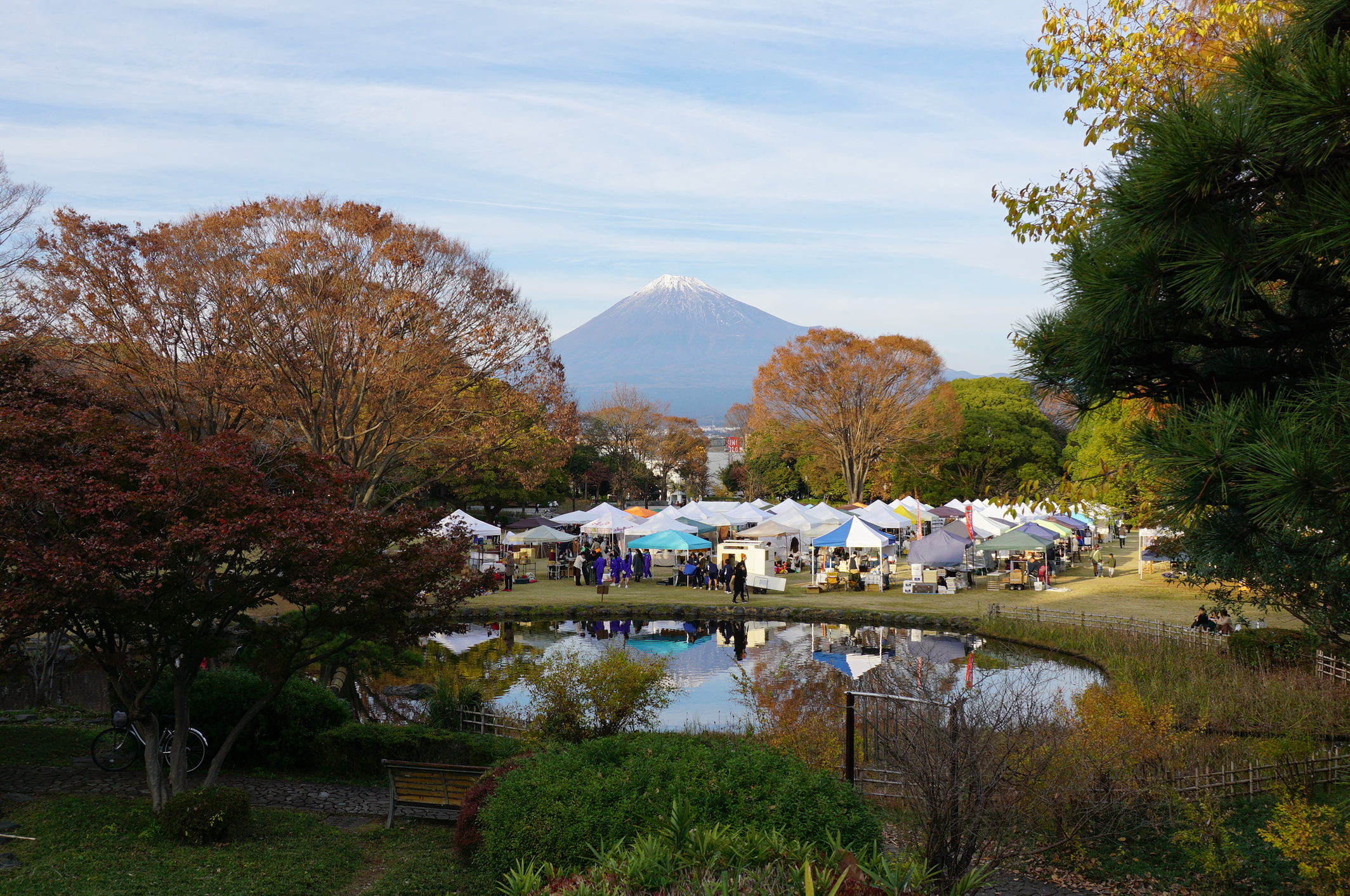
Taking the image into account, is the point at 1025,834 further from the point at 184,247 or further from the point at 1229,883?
the point at 184,247

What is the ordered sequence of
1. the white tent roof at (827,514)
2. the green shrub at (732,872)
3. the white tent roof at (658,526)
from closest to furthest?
the green shrub at (732,872) < the white tent roof at (658,526) < the white tent roof at (827,514)

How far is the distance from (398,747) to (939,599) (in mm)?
18274

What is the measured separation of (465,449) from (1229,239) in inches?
765

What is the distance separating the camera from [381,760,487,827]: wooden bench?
8727 millimetres

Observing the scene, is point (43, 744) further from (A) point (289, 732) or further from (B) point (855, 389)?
(B) point (855, 389)

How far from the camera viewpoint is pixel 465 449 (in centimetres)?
2241

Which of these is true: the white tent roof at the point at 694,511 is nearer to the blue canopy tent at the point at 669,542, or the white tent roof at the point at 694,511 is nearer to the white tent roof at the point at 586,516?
the white tent roof at the point at 586,516

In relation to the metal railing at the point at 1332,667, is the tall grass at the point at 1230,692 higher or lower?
lower

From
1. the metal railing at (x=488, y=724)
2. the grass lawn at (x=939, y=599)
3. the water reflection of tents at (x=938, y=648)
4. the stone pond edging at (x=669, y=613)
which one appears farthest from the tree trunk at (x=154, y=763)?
the grass lawn at (x=939, y=599)

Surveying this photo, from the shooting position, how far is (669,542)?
27.3m

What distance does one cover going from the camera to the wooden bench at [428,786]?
873 cm

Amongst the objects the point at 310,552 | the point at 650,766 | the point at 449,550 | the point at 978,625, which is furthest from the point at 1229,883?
the point at 978,625

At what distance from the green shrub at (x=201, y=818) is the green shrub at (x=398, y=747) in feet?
8.95

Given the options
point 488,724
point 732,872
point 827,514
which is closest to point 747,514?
point 827,514
